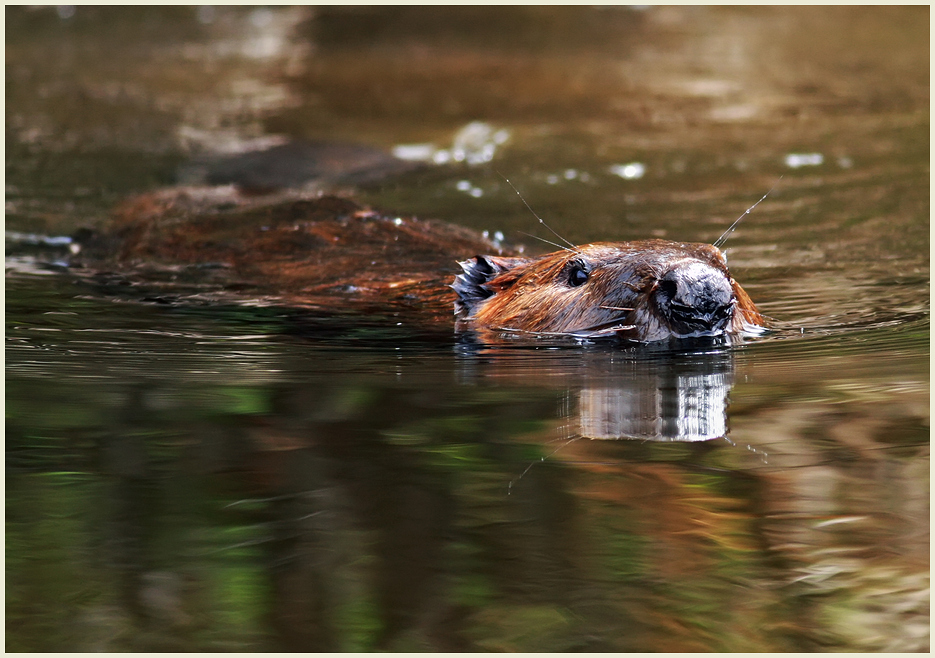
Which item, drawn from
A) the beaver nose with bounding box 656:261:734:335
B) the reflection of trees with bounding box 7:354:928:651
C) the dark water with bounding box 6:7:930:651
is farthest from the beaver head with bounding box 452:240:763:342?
the reflection of trees with bounding box 7:354:928:651

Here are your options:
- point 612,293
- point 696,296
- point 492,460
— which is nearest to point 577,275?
point 612,293

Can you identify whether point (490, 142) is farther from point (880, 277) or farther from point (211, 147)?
point (880, 277)

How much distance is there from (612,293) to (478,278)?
0.74 m

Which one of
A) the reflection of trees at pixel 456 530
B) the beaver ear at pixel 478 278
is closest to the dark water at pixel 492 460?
the reflection of trees at pixel 456 530

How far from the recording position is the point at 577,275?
4.31 m

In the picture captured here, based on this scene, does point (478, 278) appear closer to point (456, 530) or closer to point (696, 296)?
point (696, 296)

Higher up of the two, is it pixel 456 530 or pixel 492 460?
pixel 492 460

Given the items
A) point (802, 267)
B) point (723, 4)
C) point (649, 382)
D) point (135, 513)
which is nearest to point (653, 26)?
point (723, 4)

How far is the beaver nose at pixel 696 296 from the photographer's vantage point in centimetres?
392

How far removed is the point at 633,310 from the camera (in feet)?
13.3

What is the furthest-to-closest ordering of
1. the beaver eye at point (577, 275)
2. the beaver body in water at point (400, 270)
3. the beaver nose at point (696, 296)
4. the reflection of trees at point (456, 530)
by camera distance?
the beaver eye at point (577, 275)
the beaver body in water at point (400, 270)
the beaver nose at point (696, 296)
the reflection of trees at point (456, 530)

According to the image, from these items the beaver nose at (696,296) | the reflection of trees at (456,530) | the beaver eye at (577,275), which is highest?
the beaver eye at (577,275)

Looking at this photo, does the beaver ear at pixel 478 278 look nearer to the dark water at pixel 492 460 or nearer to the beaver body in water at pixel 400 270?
the beaver body in water at pixel 400 270

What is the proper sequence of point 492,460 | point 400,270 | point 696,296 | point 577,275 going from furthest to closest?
point 400,270 < point 577,275 < point 696,296 < point 492,460
